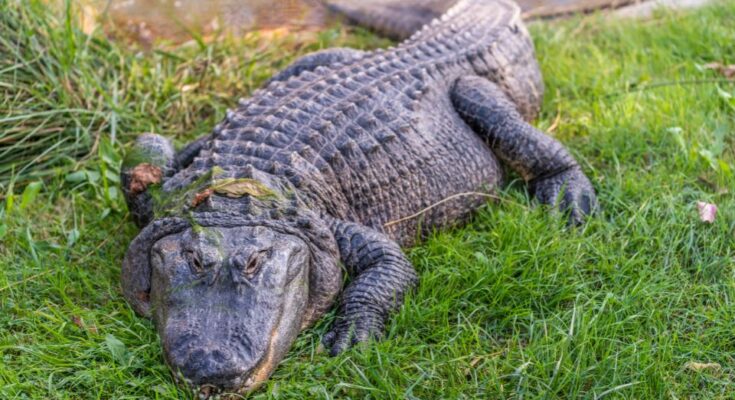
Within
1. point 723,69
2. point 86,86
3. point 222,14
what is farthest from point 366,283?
point 222,14

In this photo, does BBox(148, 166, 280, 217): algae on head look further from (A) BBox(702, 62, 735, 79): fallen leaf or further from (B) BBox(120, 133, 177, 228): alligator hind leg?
(A) BBox(702, 62, 735, 79): fallen leaf

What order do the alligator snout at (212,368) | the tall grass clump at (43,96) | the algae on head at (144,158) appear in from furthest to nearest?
the tall grass clump at (43,96) → the algae on head at (144,158) → the alligator snout at (212,368)

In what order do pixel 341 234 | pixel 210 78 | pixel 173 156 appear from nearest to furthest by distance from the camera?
pixel 341 234
pixel 173 156
pixel 210 78

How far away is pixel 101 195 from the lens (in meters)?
4.33

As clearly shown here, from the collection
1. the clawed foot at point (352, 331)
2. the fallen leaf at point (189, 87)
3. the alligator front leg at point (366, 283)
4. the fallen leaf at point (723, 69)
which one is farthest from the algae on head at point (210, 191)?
the fallen leaf at point (723, 69)

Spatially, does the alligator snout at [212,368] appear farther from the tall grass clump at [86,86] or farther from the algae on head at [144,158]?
the tall grass clump at [86,86]

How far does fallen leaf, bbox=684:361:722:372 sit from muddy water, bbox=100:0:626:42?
4313 mm

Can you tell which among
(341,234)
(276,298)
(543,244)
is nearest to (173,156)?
(341,234)

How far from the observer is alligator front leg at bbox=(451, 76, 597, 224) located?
4.25 m

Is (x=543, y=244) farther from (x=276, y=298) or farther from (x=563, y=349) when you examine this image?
(x=276, y=298)

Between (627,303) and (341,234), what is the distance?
1.23m

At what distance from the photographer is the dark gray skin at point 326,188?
2902 mm

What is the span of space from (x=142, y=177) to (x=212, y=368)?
5.03ft

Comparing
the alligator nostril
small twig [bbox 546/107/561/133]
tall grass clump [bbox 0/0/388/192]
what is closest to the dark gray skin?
the alligator nostril
